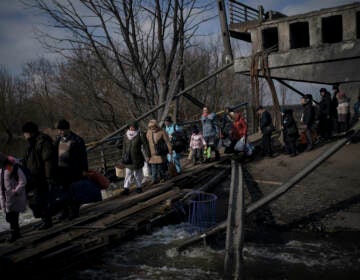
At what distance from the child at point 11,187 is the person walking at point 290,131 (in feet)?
26.8

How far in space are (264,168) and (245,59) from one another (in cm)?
739

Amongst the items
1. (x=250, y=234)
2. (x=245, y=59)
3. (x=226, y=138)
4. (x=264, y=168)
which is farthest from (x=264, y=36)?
(x=250, y=234)

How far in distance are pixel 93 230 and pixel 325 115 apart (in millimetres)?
10071

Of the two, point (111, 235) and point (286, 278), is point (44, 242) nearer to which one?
point (111, 235)

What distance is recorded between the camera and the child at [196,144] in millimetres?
11641

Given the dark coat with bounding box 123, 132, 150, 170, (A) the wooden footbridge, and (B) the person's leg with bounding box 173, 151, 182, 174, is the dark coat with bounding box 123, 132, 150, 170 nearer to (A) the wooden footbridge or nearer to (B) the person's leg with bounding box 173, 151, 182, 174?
(A) the wooden footbridge

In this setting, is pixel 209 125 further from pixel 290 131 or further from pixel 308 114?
pixel 308 114

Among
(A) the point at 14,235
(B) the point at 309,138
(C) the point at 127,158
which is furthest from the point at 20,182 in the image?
(B) the point at 309,138

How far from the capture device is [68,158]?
7047 millimetres

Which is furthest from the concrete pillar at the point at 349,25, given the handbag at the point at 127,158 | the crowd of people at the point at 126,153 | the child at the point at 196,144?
the handbag at the point at 127,158

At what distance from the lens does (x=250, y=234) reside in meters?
7.44

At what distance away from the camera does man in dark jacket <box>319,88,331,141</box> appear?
13.5m

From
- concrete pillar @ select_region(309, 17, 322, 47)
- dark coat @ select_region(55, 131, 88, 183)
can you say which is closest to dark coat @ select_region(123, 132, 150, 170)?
dark coat @ select_region(55, 131, 88, 183)

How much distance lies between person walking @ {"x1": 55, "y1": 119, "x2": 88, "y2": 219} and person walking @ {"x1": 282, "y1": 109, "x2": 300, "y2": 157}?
689 cm
